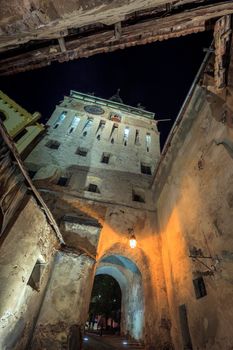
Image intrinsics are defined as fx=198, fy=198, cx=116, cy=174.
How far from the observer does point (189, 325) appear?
716 centimetres

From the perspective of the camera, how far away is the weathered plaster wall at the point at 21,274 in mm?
5555

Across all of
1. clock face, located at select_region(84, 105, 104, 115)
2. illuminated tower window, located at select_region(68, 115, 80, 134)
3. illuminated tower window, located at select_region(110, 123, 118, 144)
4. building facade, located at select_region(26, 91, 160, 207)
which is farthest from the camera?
clock face, located at select_region(84, 105, 104, 115)

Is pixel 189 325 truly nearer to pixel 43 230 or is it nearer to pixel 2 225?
pixel 43 230

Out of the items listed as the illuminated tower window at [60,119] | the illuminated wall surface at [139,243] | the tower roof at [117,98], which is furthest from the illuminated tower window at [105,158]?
the tower roof at [117,98]

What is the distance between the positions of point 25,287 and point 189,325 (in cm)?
590

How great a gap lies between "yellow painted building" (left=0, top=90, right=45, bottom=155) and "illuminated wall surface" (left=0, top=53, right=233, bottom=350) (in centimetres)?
89

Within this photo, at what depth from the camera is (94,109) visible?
2252 cm

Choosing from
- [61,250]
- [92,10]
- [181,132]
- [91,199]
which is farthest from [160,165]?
[92,10]

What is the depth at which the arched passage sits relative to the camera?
10.8m

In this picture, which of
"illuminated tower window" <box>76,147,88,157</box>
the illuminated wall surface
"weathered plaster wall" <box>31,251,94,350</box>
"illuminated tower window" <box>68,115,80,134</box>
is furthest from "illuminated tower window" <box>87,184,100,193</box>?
"illuminated tower window" <box>68,115,80,134</box>

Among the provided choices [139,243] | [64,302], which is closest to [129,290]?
[139,243]

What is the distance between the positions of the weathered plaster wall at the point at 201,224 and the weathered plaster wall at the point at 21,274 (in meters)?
5.58

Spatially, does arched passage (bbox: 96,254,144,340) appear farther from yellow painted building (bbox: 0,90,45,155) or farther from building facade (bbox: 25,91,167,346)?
yellow painted building (bbox: 0,90,45,155)

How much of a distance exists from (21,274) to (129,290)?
29.8 ft
